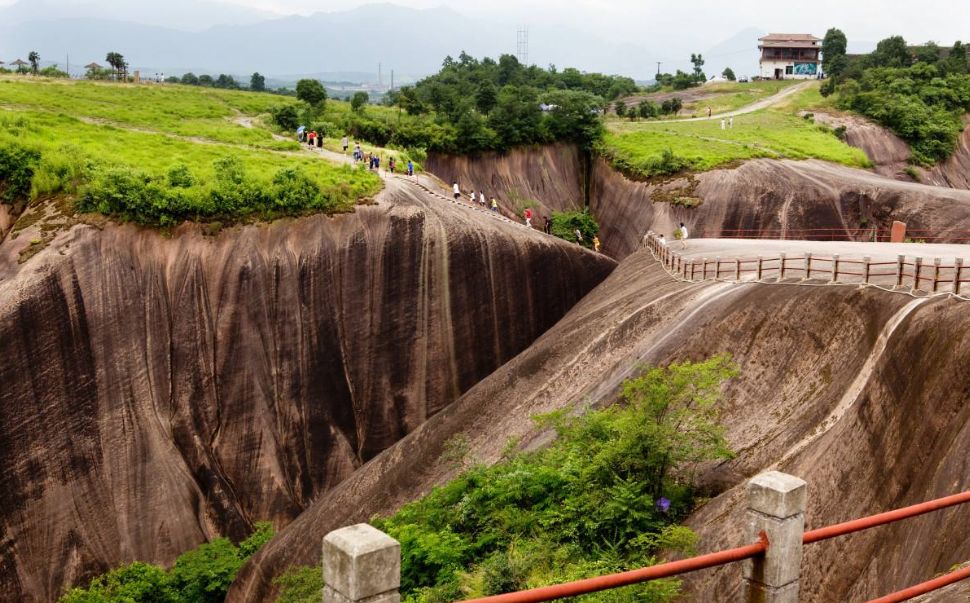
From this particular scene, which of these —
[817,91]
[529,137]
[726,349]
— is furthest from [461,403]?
[817,91]

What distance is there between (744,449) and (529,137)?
43.5m

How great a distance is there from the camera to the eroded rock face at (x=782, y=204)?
53938 mm

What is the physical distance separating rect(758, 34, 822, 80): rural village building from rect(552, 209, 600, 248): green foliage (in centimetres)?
5955

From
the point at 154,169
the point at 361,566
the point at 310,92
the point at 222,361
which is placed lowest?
the point at 222,361

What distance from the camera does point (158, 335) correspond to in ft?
115

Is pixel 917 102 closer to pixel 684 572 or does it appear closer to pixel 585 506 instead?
pixel 585 506

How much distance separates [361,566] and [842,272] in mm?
22971

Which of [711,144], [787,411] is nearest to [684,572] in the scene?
[787,411]

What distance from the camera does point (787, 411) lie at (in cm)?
2411

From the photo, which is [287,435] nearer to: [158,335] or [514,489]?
[158,335]

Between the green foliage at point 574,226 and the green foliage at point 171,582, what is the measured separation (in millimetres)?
31031

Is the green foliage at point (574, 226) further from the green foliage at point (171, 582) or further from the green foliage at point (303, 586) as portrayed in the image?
the green foliage at point (303, 586)

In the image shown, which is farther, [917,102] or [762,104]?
[762,104]

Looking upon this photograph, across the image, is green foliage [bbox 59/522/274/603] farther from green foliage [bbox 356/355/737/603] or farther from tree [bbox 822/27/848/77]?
tree [bbox 822/27/848/77]
